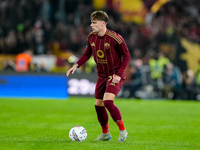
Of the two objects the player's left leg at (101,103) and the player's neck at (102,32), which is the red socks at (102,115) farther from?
the player's neck at (102,32)

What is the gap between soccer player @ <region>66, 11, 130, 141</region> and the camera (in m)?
5.88

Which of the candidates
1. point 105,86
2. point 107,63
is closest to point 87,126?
point 105,86

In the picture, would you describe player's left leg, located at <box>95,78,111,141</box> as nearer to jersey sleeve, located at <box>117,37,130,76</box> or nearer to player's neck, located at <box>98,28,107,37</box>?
jersey sleeve, located at <box>117,37,130,76</box>

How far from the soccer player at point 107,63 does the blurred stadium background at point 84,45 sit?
337 inches

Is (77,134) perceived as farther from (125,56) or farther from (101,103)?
(125,56)

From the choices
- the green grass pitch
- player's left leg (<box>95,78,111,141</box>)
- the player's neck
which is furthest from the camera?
player's left leg (<box>95,78,111,141</box>)

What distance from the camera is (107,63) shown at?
6031 mm

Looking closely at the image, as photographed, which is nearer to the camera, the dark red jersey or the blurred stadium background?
the dark red jersey

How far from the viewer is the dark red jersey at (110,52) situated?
5.96 m

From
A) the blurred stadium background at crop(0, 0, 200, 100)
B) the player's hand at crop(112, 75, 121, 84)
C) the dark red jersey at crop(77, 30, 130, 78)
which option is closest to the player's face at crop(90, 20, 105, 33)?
the dark red jersey at crop(77, 30, 130, 78)

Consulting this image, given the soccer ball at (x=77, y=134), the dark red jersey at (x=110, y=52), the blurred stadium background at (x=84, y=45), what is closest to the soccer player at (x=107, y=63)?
the dark red jersey at (x=110, y=52)

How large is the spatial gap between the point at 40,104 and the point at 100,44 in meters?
7.14

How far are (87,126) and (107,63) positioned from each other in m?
2.50

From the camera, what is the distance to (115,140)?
625cm
